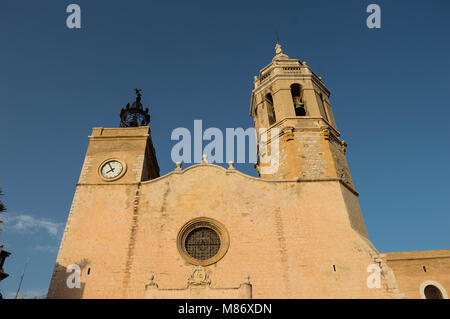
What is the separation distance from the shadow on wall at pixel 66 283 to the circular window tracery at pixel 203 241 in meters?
4.16

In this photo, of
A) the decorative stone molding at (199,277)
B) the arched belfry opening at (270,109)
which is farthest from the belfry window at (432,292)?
the decorative stone molding at (199,277)

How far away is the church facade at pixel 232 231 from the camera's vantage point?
1203 centimetres

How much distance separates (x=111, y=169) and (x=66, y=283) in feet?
18.5

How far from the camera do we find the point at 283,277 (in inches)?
478

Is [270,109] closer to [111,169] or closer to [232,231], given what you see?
[232,231]

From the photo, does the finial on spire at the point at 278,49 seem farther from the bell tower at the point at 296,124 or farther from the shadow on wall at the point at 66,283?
the shadow on wall at the point at 66,283

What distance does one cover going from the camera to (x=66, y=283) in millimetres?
12414

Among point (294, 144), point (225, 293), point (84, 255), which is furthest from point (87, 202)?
point (294, 144)

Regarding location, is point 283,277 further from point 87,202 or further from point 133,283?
point 87,202

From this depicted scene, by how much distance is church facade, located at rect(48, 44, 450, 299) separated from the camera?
39.5ft

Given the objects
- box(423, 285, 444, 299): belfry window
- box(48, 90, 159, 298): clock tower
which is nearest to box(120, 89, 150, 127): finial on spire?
box(48, 90, 159, 298): clock tower

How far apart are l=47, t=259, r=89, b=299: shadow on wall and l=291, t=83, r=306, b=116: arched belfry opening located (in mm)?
14478
